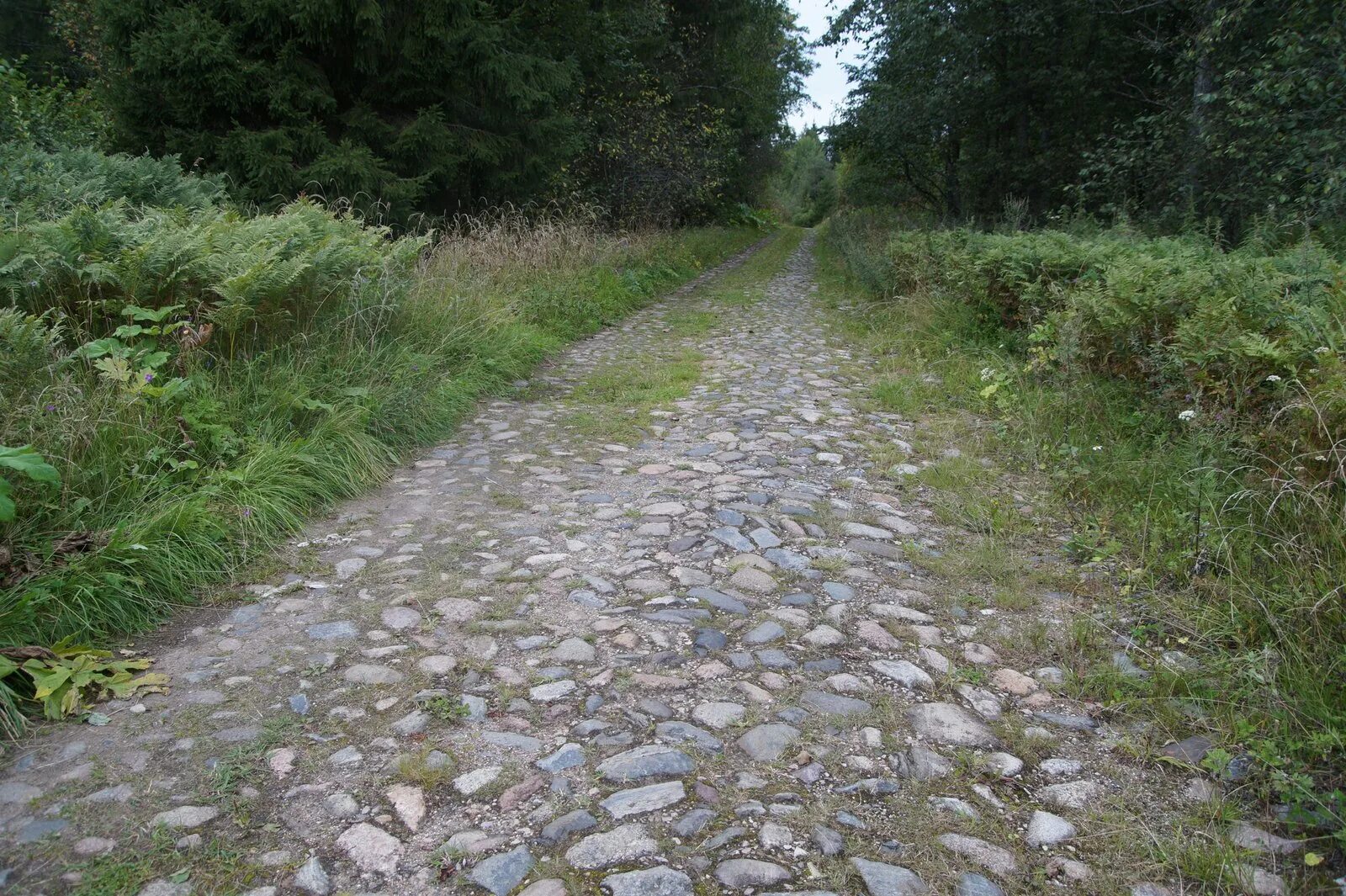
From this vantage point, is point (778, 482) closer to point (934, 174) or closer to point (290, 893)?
point (290, 893)

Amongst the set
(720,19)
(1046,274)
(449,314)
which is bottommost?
(449,314)

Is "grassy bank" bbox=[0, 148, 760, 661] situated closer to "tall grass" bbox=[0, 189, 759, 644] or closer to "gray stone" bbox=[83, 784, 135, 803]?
"tall grass" bbox=[0, 189, 759, 644]

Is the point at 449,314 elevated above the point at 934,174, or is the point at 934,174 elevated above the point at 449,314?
the point at 934,174

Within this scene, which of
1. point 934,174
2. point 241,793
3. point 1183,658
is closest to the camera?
point 241,793

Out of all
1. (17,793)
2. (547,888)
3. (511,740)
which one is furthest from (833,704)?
(17,793)

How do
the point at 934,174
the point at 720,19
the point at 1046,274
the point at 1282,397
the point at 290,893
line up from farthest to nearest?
the point at 720,19
the point at 934,174
the point at 1046,274
the point at 1282,397
the point at 290,893

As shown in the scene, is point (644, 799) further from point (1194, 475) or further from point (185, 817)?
point (1194, 475)

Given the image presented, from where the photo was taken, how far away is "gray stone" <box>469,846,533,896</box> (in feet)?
7.45

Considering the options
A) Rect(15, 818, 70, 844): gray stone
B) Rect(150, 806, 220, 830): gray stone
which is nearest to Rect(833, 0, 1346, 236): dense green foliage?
Rect(150, 806, 220, 830): gray stone

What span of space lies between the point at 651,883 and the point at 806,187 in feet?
230

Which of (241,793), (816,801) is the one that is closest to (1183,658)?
(816,801)

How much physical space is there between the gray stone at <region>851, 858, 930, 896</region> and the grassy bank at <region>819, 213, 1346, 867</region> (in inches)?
45.6

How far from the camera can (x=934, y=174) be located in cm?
2214

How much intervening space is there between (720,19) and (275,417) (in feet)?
72.9
